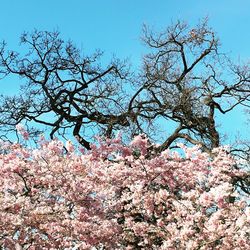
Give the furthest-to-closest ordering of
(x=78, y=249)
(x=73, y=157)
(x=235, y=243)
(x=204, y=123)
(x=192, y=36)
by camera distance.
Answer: (x=192, y=36) → (x=204, y=123) → (x=73, y=157) → (x=78, y=249) → (x=235, y=243)

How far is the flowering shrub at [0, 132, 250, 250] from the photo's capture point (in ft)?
18.7

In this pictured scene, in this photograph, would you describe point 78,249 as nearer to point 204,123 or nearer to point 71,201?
point 71,201

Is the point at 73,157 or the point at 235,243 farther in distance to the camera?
the point at 73,157

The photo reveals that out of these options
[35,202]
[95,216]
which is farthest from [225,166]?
[35,202]

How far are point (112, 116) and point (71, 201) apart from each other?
5747 millimetres

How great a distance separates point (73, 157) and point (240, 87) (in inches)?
258

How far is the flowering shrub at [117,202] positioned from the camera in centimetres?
571

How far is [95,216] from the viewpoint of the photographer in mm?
5957

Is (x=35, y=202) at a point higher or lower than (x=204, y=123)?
lower

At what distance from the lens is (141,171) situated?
6.66 m

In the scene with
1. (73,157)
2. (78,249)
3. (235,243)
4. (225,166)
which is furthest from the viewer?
(225,166)

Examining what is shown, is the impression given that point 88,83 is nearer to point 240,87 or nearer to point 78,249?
point 240,87

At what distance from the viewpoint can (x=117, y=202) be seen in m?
6.43

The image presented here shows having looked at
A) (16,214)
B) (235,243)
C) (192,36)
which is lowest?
(235,243)
